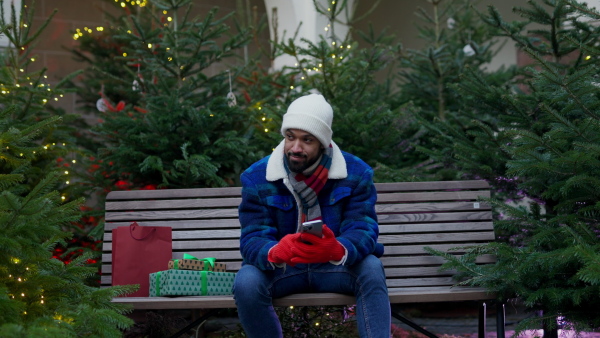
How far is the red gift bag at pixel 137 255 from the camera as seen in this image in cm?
404

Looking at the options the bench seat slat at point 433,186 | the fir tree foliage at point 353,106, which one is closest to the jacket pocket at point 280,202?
the bench seat slat at point 433,186

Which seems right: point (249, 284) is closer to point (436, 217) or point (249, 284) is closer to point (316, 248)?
point (316, 248)

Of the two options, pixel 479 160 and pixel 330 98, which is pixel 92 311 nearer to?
pixel 479 160

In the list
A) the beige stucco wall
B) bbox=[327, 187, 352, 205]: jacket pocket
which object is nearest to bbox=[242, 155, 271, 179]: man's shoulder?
bbox=[327, 187, 352, 205]: jacket pocket

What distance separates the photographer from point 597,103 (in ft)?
12.1

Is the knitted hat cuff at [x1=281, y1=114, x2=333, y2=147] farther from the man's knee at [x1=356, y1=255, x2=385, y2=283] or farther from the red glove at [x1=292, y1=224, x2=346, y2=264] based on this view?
the man's knee at [x1=356, y1=255, x2=385, y2=283]

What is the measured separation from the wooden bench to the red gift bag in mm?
230

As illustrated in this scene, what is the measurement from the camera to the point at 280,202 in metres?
3.59

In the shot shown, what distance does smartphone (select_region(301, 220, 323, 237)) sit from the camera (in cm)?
318

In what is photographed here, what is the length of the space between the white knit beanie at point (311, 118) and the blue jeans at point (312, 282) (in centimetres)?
64

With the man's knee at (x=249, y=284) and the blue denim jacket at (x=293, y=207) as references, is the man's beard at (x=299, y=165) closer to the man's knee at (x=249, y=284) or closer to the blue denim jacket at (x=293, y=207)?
the blue denim jacket at (x=293, y=207)

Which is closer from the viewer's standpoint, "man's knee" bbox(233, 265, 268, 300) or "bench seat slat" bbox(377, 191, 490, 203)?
"man's knee" bbox(233, 265, 268, 300)

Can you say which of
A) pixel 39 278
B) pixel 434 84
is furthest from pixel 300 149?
pixel 434 84

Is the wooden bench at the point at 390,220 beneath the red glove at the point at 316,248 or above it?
above
